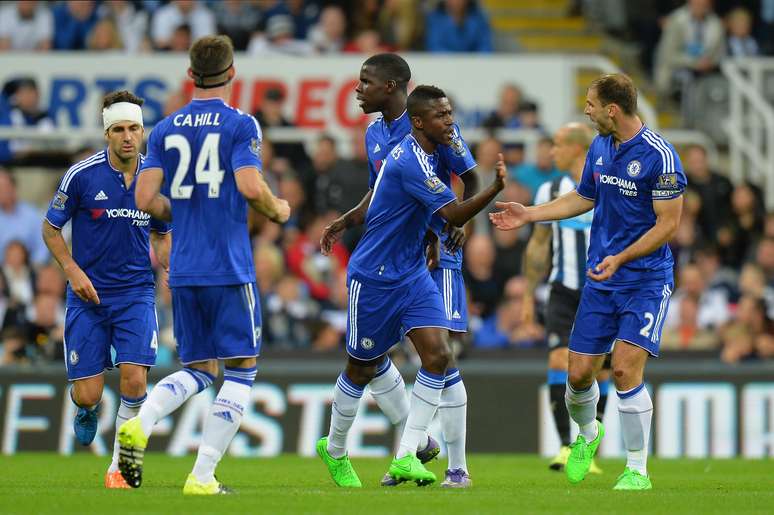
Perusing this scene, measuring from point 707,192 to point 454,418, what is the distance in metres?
9.89

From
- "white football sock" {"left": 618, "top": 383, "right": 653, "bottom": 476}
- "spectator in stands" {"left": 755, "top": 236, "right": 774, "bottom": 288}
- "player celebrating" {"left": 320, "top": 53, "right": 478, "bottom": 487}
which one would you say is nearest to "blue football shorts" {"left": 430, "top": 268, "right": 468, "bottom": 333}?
"player celebrating" {"left": 320, "top": 53, "right": 478, "bottom": 487}

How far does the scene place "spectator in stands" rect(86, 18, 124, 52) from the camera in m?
21.0

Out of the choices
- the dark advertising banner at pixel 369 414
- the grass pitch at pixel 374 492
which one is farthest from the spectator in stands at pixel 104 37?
the grass pitch at pixel 374 492

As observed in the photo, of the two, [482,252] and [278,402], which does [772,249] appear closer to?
[482,252]

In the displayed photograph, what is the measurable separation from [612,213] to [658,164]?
0.48 m

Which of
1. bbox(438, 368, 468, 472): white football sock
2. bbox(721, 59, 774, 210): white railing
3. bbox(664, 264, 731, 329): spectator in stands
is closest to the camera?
bbox(438, 368, 468, 472): white football sock

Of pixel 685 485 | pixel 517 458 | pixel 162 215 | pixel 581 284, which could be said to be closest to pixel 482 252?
Result: pixel 517 458

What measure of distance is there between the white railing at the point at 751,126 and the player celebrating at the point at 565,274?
7.77 meters

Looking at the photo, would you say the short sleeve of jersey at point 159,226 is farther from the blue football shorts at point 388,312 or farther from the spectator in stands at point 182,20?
the spectator in stands at point 182,20

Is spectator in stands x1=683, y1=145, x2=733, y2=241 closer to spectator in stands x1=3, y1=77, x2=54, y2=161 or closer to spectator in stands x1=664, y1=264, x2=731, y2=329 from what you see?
spectator in stands x1=664, y1=264, x2=731, y2=329

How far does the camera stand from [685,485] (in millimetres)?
11625

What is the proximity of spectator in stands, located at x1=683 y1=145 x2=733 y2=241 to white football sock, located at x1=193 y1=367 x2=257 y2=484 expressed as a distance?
11.0 m

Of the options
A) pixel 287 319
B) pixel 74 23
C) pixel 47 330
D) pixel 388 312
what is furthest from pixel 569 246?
pixel 74 23

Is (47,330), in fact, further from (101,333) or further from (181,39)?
(101,333)
